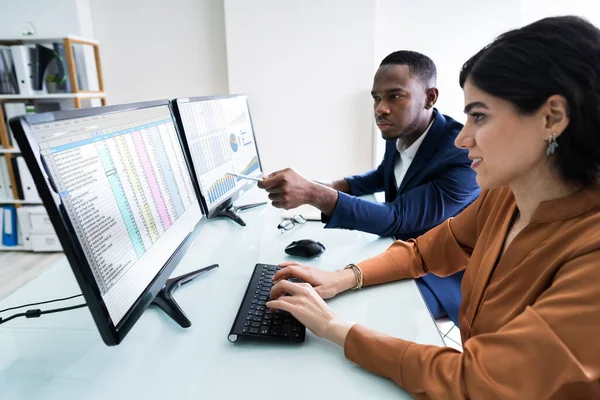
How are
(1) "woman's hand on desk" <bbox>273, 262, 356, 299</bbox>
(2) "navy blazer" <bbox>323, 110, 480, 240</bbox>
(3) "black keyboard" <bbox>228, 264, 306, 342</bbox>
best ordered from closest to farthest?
1. (3) "black keyboard" <bbox>228, 264, 306, 342</bbox>
2. (1) "woman's hand on desk" <bbox>273, 262, 356, 299</bbox>
3. (2) "navy blazer" <bbox>323, 110, 480, 240</bbox>

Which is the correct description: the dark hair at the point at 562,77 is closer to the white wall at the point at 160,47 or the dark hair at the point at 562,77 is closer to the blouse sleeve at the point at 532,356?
the blouse sleeve at the point at 532,356

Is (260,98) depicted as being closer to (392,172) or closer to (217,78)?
(217,78)

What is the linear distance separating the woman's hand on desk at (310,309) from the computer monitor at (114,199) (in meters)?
0.20

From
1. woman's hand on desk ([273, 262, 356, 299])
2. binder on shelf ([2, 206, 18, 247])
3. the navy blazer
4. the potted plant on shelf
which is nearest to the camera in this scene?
woman's hand on desk ([273, 262, 356, 299])

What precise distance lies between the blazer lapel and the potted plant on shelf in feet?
7.89

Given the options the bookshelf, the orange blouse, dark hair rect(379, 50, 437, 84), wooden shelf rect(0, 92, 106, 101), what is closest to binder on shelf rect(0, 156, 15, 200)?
the bookshelf

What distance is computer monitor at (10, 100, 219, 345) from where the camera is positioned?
51cm

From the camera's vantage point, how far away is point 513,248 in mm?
711

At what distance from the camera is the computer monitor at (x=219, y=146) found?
43.3 inches

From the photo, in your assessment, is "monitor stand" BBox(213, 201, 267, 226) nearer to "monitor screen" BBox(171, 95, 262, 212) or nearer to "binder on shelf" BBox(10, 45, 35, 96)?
"monitor screen" BBox(171, 95, 262, 212)

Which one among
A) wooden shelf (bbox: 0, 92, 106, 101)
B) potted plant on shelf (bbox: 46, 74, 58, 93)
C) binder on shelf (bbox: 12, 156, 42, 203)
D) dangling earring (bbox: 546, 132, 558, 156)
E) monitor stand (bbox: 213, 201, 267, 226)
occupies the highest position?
potted plant on shelf (bbox: 46, 74, 58, 93)

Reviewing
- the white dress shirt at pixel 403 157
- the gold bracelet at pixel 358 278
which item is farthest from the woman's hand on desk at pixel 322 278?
the white dress shirt at pixel 403 157

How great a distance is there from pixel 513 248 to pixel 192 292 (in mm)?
681

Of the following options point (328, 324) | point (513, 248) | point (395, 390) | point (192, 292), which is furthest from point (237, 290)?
point (513, 248)
